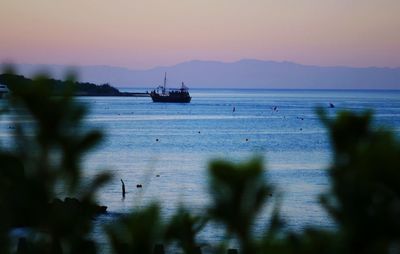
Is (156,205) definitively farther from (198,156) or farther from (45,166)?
(198,156)

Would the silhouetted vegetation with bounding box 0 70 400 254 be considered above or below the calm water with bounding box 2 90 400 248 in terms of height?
above

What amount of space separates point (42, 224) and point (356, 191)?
167 centimetres

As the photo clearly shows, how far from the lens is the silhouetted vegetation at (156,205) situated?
2.94 metres

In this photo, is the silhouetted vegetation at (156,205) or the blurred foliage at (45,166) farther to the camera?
the blurred foliage at (45,166)

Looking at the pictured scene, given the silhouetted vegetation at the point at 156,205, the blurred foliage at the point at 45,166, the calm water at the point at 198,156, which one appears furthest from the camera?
the calm water at the point at 198,156

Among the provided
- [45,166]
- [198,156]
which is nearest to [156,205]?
[45,166]

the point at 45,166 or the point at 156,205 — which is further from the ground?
the point at 45,166

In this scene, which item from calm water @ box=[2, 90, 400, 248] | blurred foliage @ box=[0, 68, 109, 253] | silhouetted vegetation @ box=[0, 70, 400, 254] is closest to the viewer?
silhouetted vegetation @ box=[0, 70, 400, 254]

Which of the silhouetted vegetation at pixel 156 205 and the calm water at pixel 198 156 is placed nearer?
the silhouetted vegetation at pixel 156 205

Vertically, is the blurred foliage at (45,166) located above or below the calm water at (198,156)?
above

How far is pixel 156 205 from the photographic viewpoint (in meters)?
3.55

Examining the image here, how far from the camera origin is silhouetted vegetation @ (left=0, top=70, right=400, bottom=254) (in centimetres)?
294

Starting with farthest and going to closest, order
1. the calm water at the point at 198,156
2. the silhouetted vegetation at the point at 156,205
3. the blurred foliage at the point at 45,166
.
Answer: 1. the calm water at the point at 198,156
2. the blurred foliage at the point at 45,166
3. the silhouetted vegetation at the point at 156,205

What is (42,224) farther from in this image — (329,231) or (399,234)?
(399,234)
